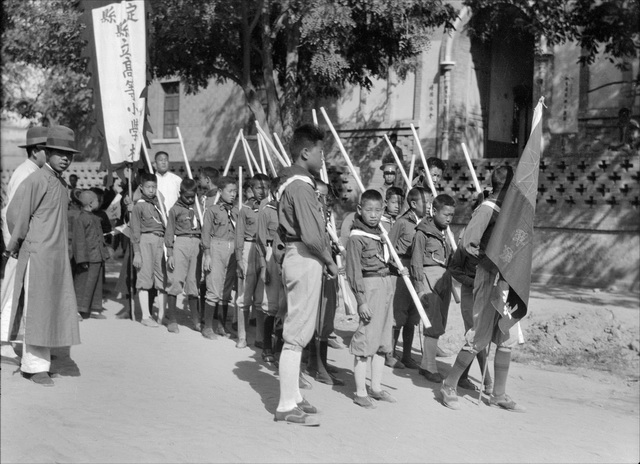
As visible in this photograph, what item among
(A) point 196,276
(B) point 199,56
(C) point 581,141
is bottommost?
(A) point 196,276

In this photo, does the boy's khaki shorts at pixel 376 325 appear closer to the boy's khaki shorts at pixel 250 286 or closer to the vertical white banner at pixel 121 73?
the boy's khaki shorts at pixel 250 286

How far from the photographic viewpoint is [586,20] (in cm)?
1296

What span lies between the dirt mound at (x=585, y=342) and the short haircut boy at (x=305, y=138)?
424 cm

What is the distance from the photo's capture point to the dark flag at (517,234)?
6094 mm

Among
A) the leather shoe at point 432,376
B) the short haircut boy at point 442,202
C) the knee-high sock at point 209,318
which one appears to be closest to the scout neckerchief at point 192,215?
the knee-high sock at point 209,318

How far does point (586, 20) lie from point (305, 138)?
877 centimetres

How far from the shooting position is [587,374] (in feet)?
26.9

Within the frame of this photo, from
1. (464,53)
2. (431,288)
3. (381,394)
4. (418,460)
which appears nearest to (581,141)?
(464,53)

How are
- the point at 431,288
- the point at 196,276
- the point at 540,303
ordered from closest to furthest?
the point at 431,288, the point at 196,276, the point at 540,303

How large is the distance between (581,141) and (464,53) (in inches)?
222

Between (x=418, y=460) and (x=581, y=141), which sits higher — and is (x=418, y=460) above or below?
below

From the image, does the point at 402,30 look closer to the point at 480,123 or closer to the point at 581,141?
the point at 581,141

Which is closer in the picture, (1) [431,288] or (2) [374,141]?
(1) [431,288]

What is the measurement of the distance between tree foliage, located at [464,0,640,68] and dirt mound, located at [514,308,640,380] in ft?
16.0
